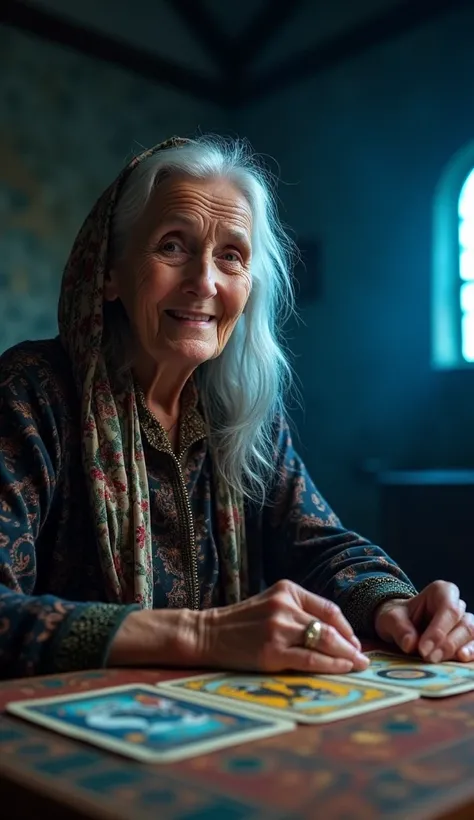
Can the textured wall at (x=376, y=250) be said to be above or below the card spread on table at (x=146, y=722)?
above

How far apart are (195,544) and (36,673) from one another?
26.1 inches

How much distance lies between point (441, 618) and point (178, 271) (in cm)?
84

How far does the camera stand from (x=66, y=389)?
1.65 meters

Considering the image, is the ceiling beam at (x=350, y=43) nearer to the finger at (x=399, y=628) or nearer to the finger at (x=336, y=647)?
the finger at (x=399, y=628)

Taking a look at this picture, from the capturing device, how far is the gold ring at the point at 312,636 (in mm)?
1098

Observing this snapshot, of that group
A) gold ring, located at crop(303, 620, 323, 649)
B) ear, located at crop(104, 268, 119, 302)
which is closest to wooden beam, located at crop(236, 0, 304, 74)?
ear, located at crop(104, 268, 119, 302)

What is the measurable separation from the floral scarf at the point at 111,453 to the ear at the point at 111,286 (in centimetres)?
3

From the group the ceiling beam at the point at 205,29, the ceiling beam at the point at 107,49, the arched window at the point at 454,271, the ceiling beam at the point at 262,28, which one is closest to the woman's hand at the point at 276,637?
the arched window at the point at 454,271

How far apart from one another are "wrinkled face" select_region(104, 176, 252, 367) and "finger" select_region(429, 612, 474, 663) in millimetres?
739

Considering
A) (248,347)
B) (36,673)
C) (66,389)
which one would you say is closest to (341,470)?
(248,347)

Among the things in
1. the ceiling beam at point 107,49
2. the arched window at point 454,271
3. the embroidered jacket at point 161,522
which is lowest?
the embroidered jacket at point 161,522

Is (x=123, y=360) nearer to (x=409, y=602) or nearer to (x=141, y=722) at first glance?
(x=409, y=602)

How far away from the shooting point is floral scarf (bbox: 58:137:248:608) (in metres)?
1.59

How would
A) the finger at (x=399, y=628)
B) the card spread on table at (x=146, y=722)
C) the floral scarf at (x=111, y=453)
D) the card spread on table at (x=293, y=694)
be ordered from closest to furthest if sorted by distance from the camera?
the card spread on table at (x=146, y=722) < the card spread on table at (x=293, y=694) < the finger at (x=399, y=628) < the floral scarf at (x=111, y=453)
